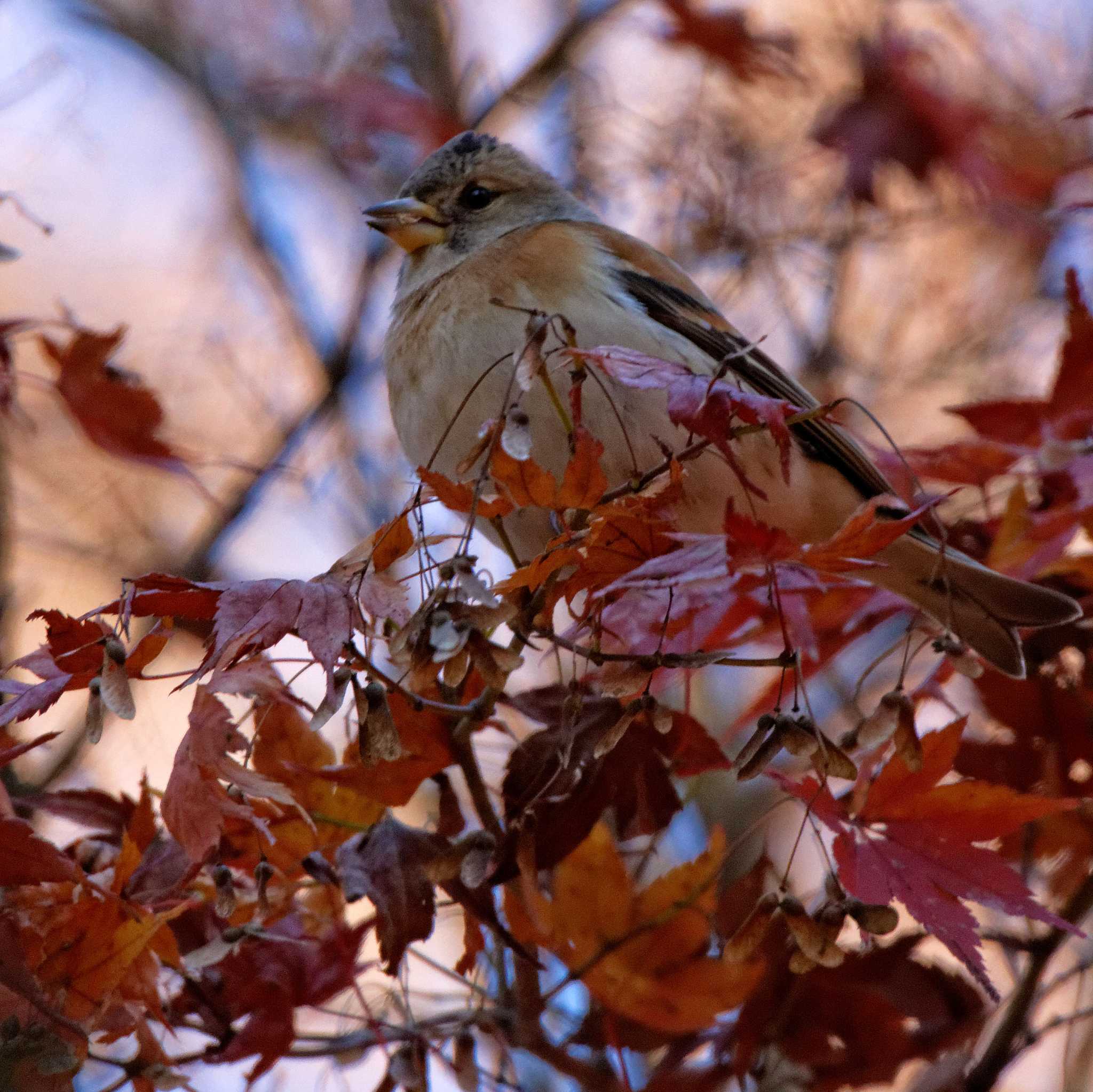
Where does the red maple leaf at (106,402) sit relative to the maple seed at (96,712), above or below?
above

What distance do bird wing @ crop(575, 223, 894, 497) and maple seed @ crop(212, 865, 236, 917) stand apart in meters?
1.78

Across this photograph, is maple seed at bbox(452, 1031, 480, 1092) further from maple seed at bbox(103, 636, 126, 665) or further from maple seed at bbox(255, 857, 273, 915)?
maple seed at bbox(103, 636, 126, 665)

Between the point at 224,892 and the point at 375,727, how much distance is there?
14.1 inches

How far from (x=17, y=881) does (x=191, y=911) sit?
1.69 feet

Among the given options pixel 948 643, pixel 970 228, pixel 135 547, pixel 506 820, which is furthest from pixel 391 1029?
pixel 970 228

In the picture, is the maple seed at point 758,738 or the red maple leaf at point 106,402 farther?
the red maple leaf at point 106,402

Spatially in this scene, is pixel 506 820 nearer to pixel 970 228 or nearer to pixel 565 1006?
pixel 565 1006

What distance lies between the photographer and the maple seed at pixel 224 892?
1.78 meters

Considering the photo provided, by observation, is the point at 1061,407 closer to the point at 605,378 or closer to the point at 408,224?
the point at 605,378

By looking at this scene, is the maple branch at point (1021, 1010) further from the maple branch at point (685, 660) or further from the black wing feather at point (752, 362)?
the black wing feather at point (752, 362)

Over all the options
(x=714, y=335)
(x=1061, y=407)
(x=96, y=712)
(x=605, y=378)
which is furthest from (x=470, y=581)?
(x=714, y=335)

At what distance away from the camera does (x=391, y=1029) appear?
81.9 inches

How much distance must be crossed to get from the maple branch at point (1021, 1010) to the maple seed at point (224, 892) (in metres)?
1.30

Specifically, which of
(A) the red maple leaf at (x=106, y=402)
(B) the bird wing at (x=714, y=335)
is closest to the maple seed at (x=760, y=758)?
(A) the red maple leaf at (x=106, y=402)
